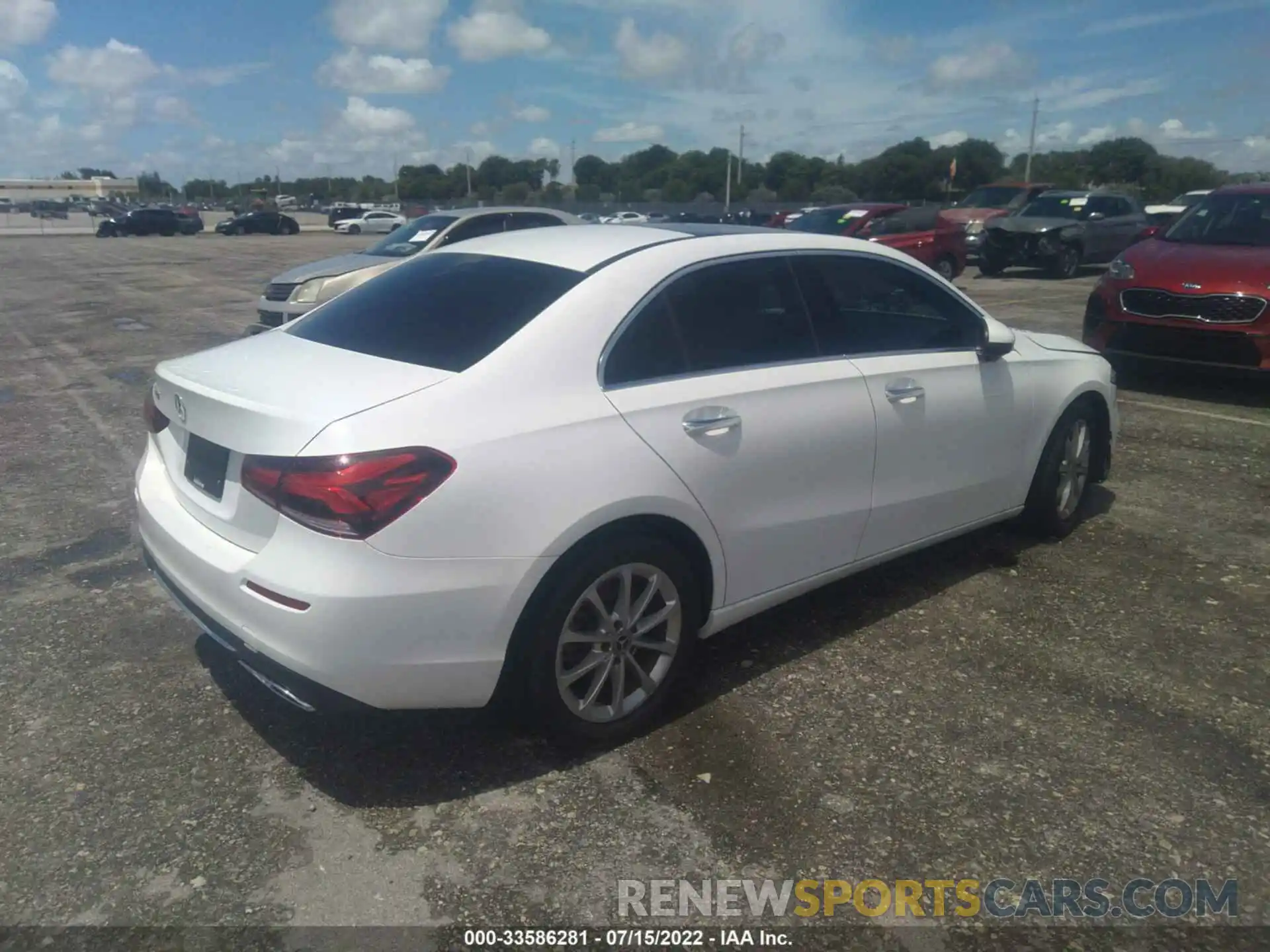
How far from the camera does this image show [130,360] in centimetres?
1064

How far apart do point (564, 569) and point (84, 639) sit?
2313mm

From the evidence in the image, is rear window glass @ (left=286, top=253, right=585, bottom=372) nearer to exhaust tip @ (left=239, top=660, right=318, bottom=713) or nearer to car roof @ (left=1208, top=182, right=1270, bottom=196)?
exhaust tip @ (left=239, top=660, right=318, bottom=713)

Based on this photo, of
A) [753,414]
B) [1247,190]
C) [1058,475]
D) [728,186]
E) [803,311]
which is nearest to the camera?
[753,414]

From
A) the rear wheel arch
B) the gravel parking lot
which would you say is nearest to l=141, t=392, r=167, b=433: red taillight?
the gravel parking lot

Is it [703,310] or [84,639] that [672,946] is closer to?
[703,310]

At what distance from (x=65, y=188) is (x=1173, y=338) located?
162 metres

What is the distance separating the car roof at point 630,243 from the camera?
3604mm

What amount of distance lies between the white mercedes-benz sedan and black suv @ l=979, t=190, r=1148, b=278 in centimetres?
1633

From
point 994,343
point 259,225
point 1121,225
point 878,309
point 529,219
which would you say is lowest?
point 994,343

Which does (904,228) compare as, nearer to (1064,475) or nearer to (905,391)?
(1064,475)

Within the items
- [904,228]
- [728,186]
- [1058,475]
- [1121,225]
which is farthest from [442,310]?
[728,186]

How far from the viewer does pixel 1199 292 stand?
7.91 meters

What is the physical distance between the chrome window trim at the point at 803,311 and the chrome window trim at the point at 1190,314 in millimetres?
4338

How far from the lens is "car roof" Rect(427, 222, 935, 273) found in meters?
3.60
